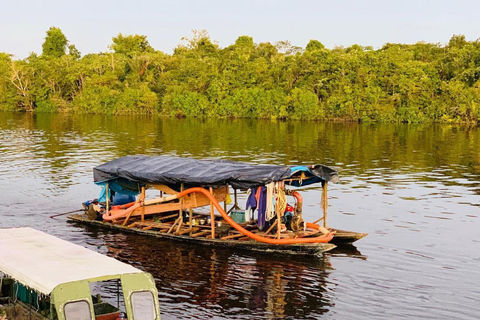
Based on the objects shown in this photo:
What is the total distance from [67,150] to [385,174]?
1153 inches

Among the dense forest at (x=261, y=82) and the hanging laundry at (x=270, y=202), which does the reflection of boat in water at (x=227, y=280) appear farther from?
the dense forest at (x=261, y=82)

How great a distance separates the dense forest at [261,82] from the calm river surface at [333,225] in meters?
36.4

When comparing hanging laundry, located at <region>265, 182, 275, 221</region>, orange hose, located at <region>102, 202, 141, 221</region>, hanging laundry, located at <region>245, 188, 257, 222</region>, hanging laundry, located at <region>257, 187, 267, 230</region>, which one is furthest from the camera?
orange hose, located at <region>102, 202, 141, 221</region>

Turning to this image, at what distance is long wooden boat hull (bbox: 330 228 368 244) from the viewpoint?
25781 mm

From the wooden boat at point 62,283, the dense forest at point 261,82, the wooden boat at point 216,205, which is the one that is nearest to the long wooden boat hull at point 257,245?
the wooden boat at point 216,205

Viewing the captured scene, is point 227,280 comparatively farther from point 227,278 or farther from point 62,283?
point 62,283

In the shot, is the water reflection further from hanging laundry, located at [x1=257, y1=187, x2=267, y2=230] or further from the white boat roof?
the white boat roof

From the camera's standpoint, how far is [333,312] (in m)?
18.9

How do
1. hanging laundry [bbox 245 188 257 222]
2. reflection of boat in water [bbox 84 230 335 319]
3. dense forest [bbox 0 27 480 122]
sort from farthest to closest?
dense forest [bbox 0 27 480 122] → hanging laundry [bbox 245 188 257 222] → reflection of boat in water [bbox 84 230 335 319]

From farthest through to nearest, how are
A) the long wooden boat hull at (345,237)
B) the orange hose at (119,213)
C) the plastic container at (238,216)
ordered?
the orange hose at (119,213) → the plastic container at (238,216) → the long wooden boat hull at (345,237)

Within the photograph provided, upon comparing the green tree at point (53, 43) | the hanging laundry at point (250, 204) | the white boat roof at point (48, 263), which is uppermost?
the green tree at point (53, 43)

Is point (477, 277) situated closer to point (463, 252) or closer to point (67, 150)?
point (463, 252)

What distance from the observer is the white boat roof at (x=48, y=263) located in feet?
44.2

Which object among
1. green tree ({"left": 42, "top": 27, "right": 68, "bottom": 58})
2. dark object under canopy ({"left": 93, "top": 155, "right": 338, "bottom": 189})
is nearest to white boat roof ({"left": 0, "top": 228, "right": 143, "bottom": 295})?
dark object under canopy ({"left": 93, "top": 155, "right": 338, "bottom": 189})
